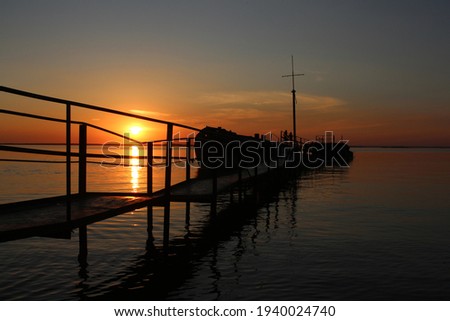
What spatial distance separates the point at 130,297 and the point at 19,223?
7.37 ft

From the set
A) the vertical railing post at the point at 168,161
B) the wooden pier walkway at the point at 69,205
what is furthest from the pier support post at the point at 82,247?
the vertical railing post at the point at 168,161

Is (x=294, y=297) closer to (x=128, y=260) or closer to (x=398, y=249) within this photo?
(x=128, y=260)

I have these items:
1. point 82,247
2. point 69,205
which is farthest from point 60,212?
point 82,247

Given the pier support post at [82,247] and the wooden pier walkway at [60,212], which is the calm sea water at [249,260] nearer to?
the pier support post at [82,247]

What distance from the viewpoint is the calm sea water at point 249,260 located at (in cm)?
939

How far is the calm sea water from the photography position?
30.8ft

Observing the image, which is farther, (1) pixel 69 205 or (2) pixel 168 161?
(2) pixel 168 161

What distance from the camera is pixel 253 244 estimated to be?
45.9 ft

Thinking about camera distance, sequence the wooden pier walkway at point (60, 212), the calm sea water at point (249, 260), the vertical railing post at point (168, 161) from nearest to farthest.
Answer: the wooden pier walkway at point (60, 212)
the calm sea water at point (249, 260)
the vertical railing post at point (168, 161)

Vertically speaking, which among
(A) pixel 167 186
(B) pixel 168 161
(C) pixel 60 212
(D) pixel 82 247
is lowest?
(D) pixel 82 247

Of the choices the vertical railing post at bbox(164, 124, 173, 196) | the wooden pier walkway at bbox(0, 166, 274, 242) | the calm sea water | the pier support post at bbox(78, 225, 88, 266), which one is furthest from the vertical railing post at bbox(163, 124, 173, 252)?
the pier support post at bbox(78, 225, 88, 266)

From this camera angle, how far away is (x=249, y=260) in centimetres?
1195

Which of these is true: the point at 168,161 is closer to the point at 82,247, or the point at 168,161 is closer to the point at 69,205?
the point at 82,247
